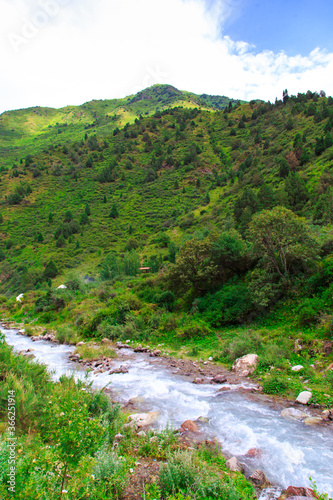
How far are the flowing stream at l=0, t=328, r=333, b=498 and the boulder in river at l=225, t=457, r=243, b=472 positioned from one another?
30cm

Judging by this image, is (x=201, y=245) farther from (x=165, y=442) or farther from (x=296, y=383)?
(x=165, y=442)

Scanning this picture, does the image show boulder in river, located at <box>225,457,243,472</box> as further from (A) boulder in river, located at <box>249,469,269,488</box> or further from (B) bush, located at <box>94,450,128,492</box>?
(B) bush, located at <box>94,450,128,492</box>

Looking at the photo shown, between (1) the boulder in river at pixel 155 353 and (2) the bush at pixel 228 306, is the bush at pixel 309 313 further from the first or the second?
(1) the boulder in river at pixel 155 353

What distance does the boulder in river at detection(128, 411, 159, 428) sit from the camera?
659cm

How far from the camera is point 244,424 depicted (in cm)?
652

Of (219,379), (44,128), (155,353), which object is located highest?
(44,128)

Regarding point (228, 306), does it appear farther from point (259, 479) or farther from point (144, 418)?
point (259, 479)

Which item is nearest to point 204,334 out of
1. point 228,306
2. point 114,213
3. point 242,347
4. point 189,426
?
point 228,306

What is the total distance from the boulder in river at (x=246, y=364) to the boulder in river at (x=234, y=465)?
5.32m

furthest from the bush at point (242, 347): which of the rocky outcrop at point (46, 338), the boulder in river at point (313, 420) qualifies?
the rocky outcrop at point (46, 338)

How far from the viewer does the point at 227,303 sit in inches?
676

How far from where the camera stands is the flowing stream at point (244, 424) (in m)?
4.74

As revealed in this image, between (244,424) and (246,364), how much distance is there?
390cm

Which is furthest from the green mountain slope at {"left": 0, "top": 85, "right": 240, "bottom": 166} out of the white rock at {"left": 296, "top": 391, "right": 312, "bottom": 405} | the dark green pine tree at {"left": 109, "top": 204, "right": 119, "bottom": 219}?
the white rock at {"left": 296, "top": 391, "right": 312, "bottom": 405}
